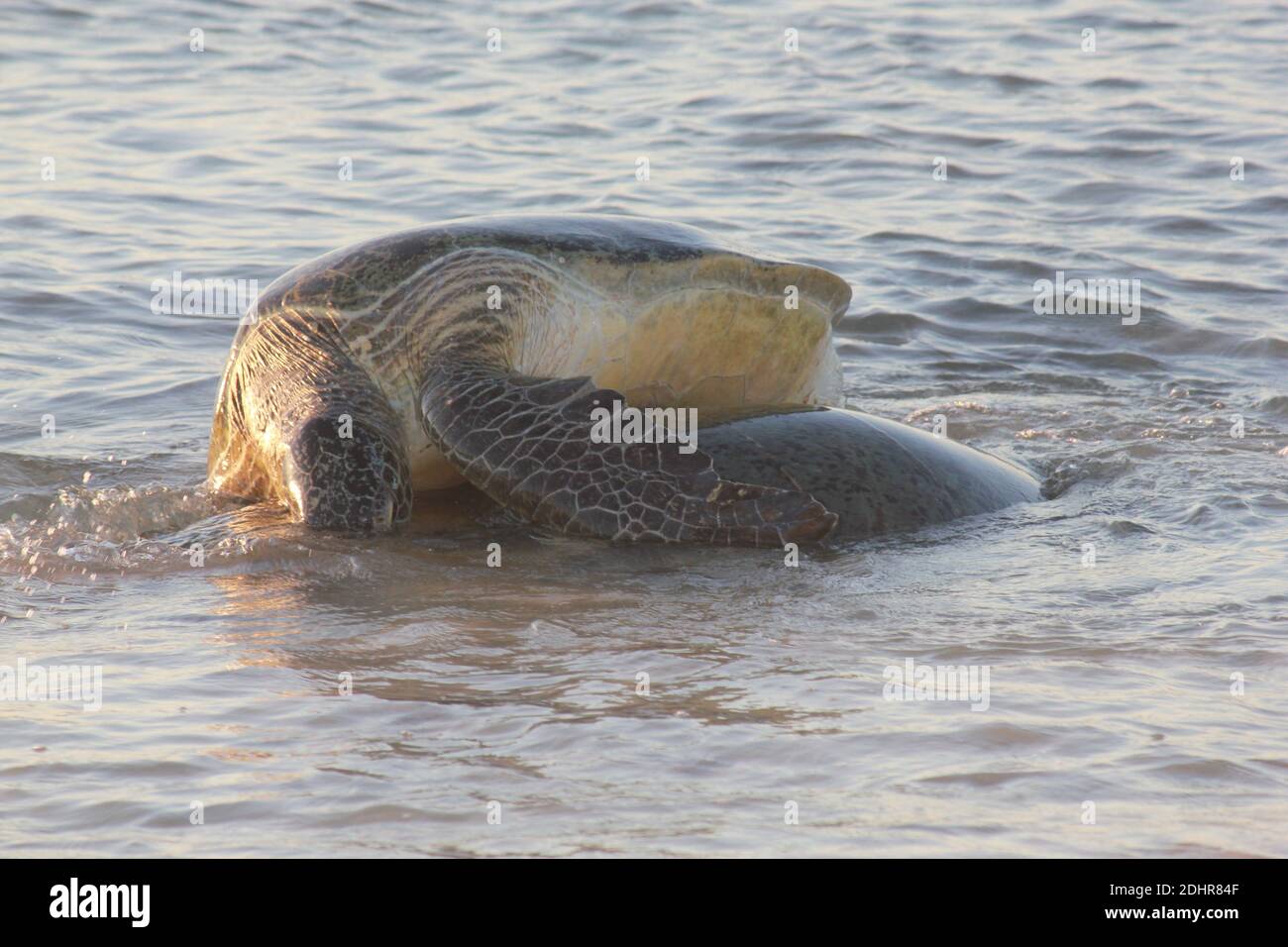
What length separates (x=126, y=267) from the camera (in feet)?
32.9

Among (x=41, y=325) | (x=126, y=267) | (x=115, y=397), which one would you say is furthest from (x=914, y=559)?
(x=126, y=267)

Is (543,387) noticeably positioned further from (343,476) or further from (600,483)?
(343,476)

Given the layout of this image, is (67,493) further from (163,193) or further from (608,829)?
(163,193)

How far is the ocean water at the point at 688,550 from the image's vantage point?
330 cm

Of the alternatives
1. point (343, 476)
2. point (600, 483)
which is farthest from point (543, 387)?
point (343, 476)

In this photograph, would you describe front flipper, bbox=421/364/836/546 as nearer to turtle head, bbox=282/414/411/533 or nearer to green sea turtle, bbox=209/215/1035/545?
green sea turtle, bbox=209/215/1035/545

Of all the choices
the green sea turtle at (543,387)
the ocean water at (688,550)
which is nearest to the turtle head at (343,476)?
the green sea turtle at (543,387)

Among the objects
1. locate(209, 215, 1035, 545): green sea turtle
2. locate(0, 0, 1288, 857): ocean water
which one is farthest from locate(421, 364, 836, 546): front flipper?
locate(0, 0, 1288, 857): ocean water

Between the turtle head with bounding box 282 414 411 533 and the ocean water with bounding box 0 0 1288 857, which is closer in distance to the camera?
the ocean water with bounding box 0 0 1288 857

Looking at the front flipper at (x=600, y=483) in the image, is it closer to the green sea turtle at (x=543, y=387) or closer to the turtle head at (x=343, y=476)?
the green sea turtle at (x=543, y=387)

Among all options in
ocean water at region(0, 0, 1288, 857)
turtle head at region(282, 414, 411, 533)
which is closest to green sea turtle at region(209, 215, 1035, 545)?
turtle head at region(282, 414, 411, 533)

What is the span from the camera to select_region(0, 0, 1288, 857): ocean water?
10.8 feet

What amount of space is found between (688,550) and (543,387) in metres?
0.76

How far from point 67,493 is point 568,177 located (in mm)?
6843
